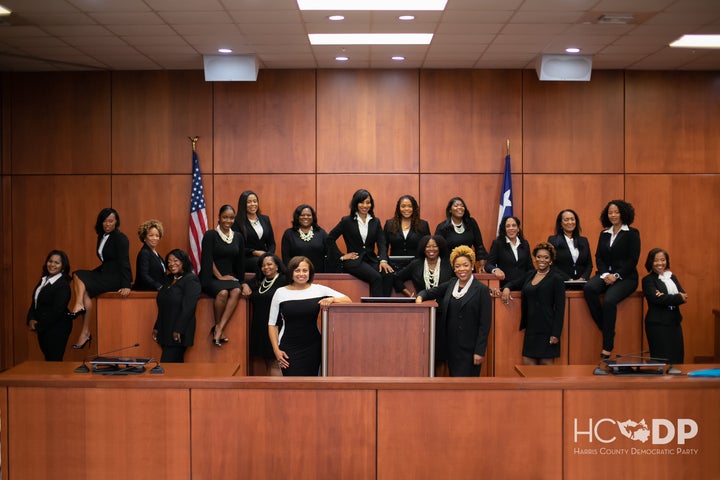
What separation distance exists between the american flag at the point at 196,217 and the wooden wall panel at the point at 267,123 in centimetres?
32

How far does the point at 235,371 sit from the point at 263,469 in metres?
1.01

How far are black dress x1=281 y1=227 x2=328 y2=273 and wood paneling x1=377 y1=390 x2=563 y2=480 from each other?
12.5ft

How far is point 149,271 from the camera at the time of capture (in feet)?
24.6

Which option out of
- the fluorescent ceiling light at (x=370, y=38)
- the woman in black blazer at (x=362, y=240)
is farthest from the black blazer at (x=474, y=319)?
the fluorescent ceiling light at (x=370, y=38)

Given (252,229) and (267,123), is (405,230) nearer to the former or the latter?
(252,229)

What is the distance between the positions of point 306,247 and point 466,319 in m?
2.09

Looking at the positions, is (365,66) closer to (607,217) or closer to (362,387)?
(607,217)

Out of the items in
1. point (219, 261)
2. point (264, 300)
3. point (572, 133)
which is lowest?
point (264, 300)

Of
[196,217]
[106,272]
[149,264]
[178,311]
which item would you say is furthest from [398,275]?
[196,217]

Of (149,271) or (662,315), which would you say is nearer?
(662,315)

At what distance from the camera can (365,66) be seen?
32.7 feet

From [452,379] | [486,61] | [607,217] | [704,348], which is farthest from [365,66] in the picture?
[452,379]

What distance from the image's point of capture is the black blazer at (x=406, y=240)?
7.79 metres

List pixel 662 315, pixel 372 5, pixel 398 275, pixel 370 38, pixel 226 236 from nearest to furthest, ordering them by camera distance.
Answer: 1. pixel 372 5
2. pixel 662 315
3. pixel 398 275
4. pixel 226 236
5. pixel 370 38
